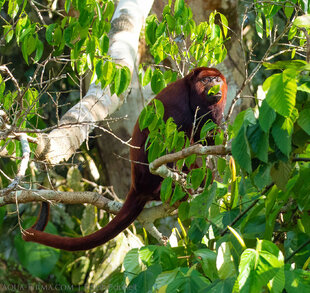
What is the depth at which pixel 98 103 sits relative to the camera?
308 centimetres

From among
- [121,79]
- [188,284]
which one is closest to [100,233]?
[121,79]

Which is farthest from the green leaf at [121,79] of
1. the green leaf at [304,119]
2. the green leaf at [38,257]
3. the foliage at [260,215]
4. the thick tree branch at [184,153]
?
the green leaf at [38,257]

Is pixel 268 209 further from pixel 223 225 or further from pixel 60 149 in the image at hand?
pixel 60 149

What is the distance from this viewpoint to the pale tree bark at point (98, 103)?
2.43 m

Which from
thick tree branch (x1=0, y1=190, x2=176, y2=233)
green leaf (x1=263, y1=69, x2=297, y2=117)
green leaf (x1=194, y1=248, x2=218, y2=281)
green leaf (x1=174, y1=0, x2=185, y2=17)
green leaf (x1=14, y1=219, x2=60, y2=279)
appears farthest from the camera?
green leaf (x1=14, y1=219, x2=60, y2=279)

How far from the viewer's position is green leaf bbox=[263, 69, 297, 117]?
42.3 inches

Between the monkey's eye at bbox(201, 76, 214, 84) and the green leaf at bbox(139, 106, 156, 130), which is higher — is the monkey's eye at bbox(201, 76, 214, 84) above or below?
below

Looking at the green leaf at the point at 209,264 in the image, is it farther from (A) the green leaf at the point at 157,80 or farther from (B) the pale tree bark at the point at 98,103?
(A) the green leaf at the point at 157,80

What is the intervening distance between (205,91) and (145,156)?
61cm

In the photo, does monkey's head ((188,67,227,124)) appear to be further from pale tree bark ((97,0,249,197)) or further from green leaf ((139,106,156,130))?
green leaf ((139,106,156,130))

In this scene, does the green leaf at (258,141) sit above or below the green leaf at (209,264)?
above

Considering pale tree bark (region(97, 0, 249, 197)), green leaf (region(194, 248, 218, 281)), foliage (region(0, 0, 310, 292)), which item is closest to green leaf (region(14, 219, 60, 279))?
pale tree bark (region(97, 0, 249, 197))

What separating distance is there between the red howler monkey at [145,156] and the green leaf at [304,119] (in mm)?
1453

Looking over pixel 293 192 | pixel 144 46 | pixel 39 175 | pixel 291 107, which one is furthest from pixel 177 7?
pixel 39 175
